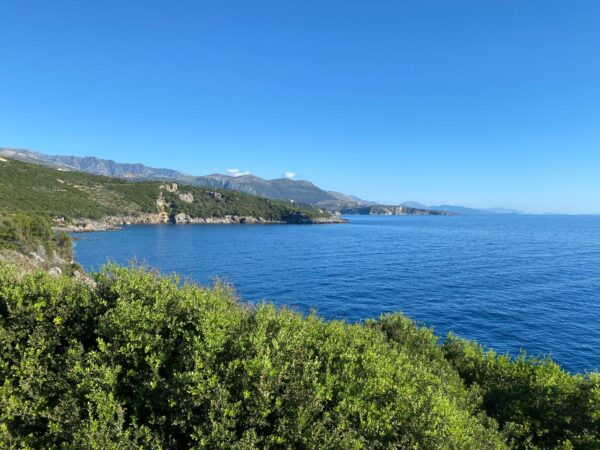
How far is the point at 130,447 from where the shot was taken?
11.5 metres

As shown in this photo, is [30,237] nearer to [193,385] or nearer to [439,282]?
[193,385]

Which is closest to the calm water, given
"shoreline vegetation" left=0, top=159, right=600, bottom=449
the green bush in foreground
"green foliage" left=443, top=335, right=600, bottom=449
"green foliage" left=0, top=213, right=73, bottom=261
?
"green foliage" left=0, top=213, right=73, bottom=261

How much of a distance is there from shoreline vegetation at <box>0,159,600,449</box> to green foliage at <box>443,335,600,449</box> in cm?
12

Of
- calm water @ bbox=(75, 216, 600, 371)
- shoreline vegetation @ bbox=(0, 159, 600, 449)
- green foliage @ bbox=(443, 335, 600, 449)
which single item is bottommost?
calm water @ bbox=(75, 216, 600, 371)

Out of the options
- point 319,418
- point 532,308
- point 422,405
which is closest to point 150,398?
point 319,418

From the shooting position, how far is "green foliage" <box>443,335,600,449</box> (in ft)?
59.3

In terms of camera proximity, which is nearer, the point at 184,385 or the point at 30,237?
the point at 184,385

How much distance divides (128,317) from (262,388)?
676cm

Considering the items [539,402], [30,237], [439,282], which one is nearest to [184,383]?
[539,402]

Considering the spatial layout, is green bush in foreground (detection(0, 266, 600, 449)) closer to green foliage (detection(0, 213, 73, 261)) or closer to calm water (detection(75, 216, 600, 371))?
calm water (detection(75, 216, 600, 371))

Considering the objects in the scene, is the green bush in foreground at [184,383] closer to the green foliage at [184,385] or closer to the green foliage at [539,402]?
the green foliage at [184,385]

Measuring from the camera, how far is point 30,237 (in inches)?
3688

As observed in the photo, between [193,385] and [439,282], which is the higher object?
[193,385]

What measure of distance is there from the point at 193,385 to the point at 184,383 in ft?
1.11
